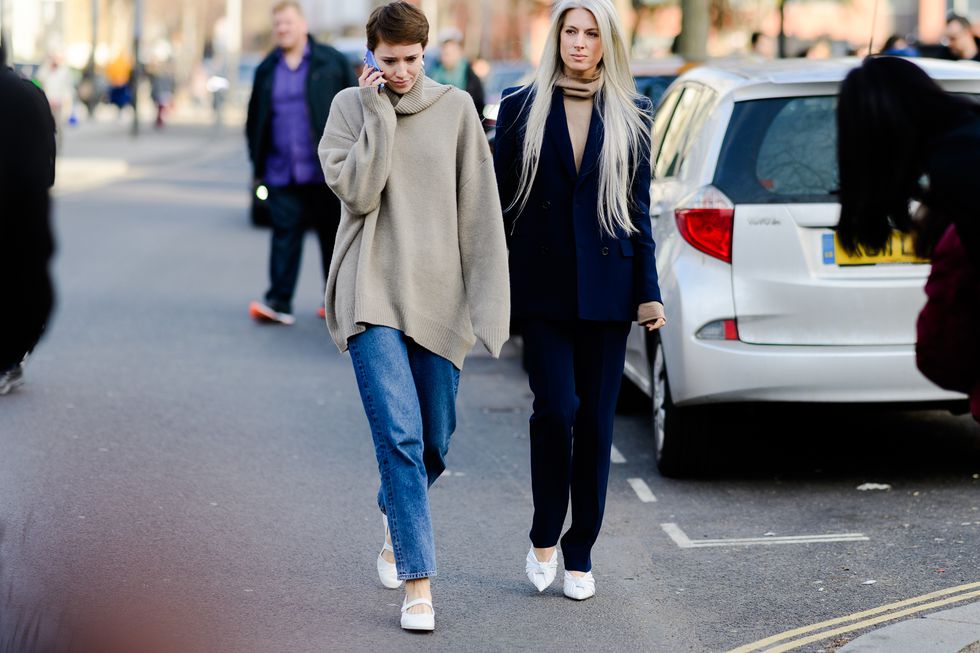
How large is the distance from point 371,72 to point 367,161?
273 millimetres

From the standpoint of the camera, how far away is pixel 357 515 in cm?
635

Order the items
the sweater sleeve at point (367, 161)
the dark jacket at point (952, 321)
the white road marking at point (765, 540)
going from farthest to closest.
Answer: the white road marking at point (765, 540) < the sweater sleeve at point (367, 161) < the dark jacket at point (952, 321)

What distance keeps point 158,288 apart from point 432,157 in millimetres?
8887

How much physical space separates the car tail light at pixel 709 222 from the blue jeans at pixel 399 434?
188cm

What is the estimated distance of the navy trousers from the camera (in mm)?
5199

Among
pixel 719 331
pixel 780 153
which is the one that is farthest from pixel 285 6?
pixel 719 331

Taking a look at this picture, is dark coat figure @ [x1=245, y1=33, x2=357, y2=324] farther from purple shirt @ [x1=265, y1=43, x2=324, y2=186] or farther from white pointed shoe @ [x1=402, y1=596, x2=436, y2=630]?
white pointed shoe @ [x1=402, y1=596, x2=436, y2=630]

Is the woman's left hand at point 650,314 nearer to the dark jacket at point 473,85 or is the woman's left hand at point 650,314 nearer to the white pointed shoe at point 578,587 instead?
the white pointed shoe at point 578,587

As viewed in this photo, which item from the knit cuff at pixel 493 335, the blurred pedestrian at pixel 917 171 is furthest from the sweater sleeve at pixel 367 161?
the blurred pedestrian at pixel 917 171

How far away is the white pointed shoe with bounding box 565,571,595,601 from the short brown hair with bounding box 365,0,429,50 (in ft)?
5.68

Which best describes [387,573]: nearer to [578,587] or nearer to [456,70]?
[578,587]

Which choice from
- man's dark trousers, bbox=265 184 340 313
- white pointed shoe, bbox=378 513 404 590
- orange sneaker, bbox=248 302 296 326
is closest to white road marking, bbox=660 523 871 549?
white pointed shoe, bbox=378 513 404 590

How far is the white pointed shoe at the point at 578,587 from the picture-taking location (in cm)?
524

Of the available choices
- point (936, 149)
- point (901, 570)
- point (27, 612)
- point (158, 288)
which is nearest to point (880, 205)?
point (936, 149)
